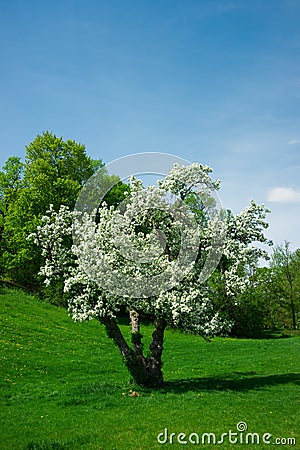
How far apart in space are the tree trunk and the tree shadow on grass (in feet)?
2.55

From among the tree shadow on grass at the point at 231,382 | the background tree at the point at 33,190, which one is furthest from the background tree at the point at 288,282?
the tree shadow on grass at the point at 231,382

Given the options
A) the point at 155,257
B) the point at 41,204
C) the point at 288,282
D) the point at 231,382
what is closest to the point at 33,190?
the point at 41,204

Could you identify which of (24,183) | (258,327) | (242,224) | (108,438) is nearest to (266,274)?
(258,327)

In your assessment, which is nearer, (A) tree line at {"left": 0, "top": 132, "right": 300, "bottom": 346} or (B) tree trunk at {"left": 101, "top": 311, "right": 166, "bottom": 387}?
(B) tree trunk at {"left": 101, "top": 311, "right": 166, "bottom": 387}

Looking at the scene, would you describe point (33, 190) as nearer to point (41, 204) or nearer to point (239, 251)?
point (41, 204)

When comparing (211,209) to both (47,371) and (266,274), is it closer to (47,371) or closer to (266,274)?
(47,371)

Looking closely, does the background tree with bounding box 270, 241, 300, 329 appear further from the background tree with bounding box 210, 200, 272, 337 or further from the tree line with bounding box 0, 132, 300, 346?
the background tree with bounding box 210, 200, 272, 337

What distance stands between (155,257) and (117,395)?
5.87 m

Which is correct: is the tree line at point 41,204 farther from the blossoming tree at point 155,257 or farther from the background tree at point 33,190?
the blossoming tree at point 155,257

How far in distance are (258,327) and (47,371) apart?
44.9 meters

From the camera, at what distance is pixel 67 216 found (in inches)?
806

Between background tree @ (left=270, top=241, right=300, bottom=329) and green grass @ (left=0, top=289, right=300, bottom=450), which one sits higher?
background tree @ (left=270, top=241, right=300, bottom=329)

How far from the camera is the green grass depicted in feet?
41.5

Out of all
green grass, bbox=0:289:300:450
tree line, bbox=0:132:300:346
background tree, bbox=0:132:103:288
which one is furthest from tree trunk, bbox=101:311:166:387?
background tree, bbox=0:132:103:288
